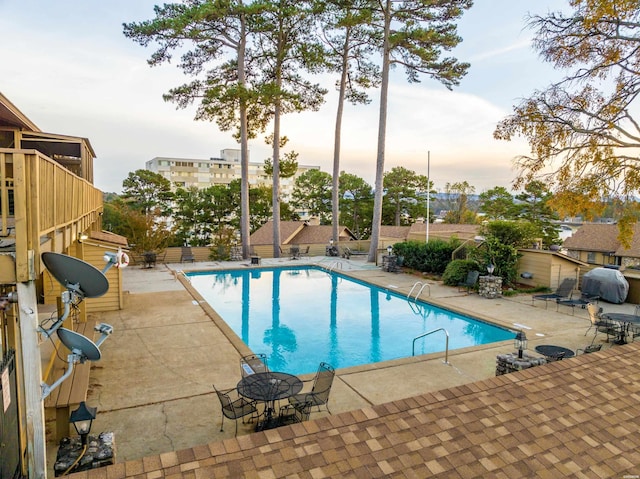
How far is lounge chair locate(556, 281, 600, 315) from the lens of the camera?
12445 mm

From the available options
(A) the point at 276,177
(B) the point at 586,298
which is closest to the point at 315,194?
(A) the point at 276,177

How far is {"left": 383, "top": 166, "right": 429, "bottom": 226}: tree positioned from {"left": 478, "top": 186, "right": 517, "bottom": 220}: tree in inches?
276

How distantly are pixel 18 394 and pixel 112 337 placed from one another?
574cm

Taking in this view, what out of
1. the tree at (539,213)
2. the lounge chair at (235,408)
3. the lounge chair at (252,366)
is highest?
the tree at (539,213)

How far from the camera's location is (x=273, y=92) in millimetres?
20578

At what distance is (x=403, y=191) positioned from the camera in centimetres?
4519

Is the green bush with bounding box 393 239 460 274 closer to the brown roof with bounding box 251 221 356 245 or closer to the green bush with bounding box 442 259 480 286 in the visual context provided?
the green bush with bounding box 442 259 480 286

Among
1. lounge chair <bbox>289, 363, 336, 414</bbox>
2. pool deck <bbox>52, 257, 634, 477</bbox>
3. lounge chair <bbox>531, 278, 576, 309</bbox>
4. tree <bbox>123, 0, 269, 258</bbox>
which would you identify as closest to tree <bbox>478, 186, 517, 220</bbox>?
tree <bbox>123, 0, 269, 258</bbox>

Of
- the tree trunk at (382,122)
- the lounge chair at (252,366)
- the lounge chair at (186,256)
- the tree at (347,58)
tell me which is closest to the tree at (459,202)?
the tree at (347,58)

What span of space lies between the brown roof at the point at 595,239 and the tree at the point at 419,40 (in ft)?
58.0

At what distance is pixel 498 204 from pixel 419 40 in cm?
2636

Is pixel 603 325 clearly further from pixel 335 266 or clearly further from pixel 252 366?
pixel 335 266

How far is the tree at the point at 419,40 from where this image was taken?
A: 68.4 ft

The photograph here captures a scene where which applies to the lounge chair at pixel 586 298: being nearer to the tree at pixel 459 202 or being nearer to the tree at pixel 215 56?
the tree at pixel 215 56
